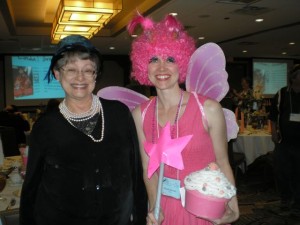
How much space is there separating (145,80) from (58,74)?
23.4 inches

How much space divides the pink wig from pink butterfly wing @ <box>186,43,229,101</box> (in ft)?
0.19

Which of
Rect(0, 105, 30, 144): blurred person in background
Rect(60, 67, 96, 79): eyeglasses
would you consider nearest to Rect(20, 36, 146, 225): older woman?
Rect(60, 67, 96, 79): eyeglasses

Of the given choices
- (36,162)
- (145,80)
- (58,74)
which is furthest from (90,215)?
(145,80)

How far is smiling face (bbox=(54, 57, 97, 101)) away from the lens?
1.58 meters

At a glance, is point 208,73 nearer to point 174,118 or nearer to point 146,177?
point 174,118

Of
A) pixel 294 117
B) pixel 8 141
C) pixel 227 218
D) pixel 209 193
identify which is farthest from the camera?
pixel 8 141

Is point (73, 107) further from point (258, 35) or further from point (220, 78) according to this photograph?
point (258, 35)

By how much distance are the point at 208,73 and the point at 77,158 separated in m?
0.84

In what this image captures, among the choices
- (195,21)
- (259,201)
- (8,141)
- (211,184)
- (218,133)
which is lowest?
(259,201)

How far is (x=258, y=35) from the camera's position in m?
9.38

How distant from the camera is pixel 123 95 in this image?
6.57 feet

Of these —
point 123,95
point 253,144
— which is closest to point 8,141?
point 123,95

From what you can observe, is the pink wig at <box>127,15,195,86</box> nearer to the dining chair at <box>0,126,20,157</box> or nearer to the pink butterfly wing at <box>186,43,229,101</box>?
the pink butterfly wing at <box>186,43,229,101</box>

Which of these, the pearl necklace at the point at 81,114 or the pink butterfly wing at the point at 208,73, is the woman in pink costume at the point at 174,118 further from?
the pearl necklace at the point at 81,114
